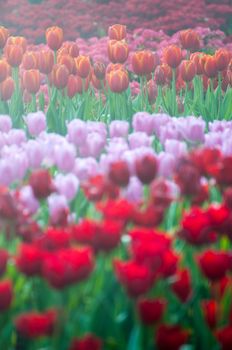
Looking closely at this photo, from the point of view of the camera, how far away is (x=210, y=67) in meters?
3.38

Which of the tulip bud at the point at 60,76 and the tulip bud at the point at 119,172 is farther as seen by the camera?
the tulip bud at the point at 60,76

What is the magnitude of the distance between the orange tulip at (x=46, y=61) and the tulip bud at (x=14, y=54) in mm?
80

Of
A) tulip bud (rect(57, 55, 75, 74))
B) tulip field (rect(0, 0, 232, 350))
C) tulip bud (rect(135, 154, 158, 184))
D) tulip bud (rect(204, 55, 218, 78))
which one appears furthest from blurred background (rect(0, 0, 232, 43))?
tulip bud (rect(135, 154, 158, 184))

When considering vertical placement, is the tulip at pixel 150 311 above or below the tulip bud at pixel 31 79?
above

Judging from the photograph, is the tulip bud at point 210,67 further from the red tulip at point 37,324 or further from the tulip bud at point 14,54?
the red tulip at point 37,324

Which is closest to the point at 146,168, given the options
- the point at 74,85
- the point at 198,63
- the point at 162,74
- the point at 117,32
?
the point at 74,85

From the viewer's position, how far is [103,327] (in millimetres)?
1506

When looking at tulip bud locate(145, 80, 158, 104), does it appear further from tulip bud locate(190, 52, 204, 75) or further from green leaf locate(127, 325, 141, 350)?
green leaf locate(127, 325, 141, 350)

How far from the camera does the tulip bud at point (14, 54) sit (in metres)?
3.20

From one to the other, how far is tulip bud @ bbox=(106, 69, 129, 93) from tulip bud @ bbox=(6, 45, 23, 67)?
0.37m

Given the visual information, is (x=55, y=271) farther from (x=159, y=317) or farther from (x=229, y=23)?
(x=229, y=23)

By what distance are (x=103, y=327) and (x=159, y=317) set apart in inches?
5.5

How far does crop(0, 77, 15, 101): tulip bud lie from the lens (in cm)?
302

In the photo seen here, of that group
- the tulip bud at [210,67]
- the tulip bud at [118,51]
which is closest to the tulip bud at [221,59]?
the tulip bud at [210,67]
